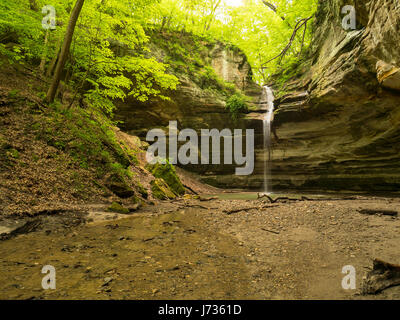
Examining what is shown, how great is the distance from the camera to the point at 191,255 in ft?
10.2

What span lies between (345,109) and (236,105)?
24.9 ft

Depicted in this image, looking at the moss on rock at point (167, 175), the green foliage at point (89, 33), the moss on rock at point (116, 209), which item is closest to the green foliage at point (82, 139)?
the green foliage at point (89, 33)

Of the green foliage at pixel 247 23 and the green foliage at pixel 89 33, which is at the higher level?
the green foliage at pixel 247 23

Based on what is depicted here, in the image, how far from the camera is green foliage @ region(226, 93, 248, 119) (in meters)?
16.1

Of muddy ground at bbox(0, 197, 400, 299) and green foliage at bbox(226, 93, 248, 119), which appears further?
green foliage at bbox(226, 93, 248, 119)

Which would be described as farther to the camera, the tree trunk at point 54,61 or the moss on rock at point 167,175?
the moss on rock at point 167,175

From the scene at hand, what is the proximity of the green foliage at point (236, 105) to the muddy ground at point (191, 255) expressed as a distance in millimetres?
12262

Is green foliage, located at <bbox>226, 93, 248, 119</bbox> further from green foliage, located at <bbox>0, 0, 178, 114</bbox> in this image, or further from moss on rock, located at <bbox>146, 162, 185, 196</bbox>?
green foliage, located at <bbox>0, 0, 178, 114</bbox>

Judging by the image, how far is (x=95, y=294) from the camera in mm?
1944

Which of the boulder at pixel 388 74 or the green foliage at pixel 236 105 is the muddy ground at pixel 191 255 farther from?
the green foliage at pixel 236 105

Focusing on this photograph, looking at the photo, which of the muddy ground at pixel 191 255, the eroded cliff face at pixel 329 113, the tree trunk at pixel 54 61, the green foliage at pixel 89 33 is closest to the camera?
the muddy ground at pixel 191 255

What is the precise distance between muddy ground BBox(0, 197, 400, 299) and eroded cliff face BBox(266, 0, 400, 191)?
6223mm

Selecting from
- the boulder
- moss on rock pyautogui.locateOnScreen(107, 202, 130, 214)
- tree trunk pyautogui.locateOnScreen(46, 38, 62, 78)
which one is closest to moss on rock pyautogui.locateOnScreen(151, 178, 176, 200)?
moss on rock pyautogui.locateOnScreen(107, 202, 130, 214)

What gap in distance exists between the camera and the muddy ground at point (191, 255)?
2100 millimetres
